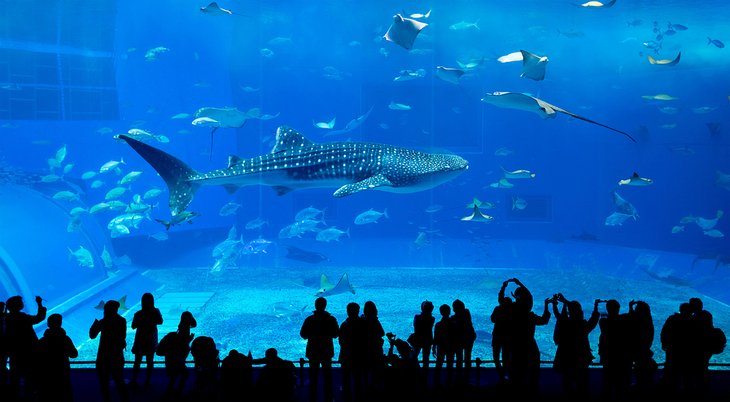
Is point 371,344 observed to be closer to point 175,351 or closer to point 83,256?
point 175,351

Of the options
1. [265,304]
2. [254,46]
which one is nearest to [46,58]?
[254,46]

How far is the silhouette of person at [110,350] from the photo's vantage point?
3656mm

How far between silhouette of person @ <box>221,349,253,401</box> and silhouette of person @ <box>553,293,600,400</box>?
2333 millimetres

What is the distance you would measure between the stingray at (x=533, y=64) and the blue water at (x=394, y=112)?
9.89m

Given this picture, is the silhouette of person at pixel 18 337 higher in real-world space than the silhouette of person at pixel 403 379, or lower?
higher

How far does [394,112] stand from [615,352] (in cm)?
2095

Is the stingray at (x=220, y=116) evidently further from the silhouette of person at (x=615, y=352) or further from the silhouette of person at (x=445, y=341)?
the silhouette of person at (x=615, y=352)

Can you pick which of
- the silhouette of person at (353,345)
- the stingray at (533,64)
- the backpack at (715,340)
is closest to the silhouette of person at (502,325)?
the silhouette of person at (353,345)

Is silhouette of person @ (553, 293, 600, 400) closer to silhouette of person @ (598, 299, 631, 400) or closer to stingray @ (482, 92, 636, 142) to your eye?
silhouette of person @ (598, 299, 631, 400)

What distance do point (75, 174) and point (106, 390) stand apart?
52.9 feet

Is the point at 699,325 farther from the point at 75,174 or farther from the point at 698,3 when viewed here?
the point at 698,3

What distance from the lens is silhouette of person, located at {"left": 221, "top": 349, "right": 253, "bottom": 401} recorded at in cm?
326

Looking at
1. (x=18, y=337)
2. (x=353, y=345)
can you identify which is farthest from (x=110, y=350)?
(x=353, y=345)

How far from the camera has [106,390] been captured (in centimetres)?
369
